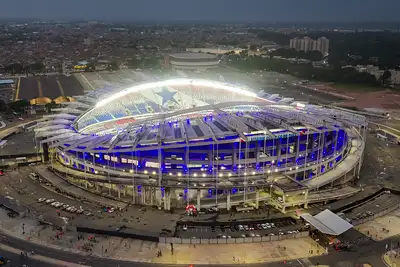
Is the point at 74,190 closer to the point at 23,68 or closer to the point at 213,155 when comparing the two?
the point at 213,155

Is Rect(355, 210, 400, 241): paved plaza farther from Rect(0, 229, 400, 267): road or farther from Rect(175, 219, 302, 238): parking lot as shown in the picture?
Rect(175, 219, 302, 238): parking lot

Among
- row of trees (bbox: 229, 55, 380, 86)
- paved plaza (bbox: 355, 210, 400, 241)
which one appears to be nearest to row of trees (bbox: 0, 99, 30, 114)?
paved plaza (bbox: 355, 210, 400, 241)

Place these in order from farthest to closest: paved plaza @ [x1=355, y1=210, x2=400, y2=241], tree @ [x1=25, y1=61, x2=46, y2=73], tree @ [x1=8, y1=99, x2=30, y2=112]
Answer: tree @ [x1=25, y1=61, x2=46, y2=73] → tree @ [x1=8, y1=99, x2=30, y2=112] → paved plaza @ [x1=355, y1=210, x2=400, y2=241]

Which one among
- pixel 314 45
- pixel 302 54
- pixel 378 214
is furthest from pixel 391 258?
pixel 314 45

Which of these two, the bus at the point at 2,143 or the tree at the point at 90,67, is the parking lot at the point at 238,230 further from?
the tree at the point at 90,67

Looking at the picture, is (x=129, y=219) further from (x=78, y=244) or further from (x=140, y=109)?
(x=140, y=109)
